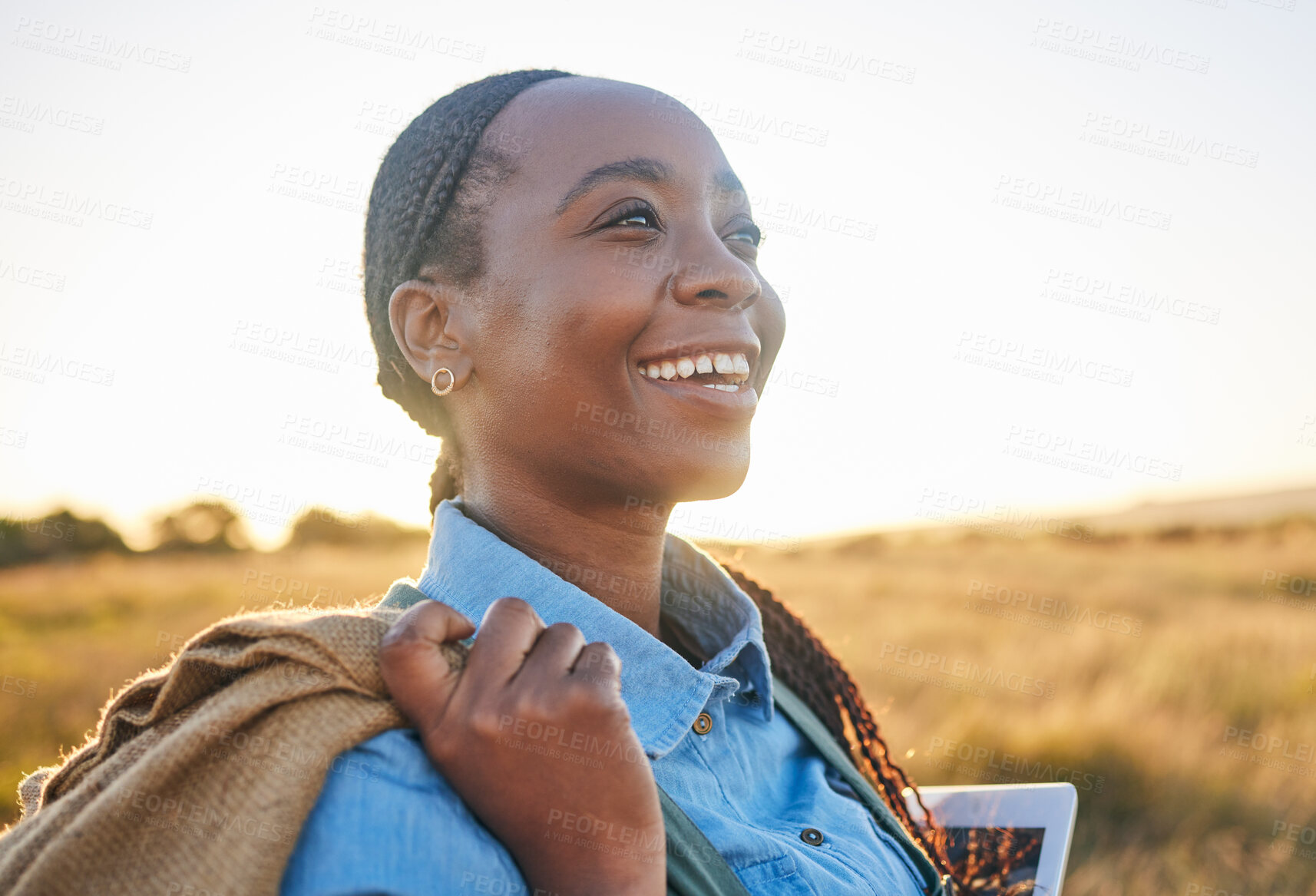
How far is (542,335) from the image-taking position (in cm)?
203

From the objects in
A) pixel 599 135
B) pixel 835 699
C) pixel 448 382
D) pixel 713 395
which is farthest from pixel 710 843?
pixel 599 135

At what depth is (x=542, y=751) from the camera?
1.35m

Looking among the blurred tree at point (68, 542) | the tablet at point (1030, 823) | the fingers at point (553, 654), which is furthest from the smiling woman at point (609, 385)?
the blurred tree at point (68, 542)

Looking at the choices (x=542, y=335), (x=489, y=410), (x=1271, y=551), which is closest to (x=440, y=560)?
(x=489, y=410)

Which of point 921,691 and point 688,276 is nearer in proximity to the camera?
point 688,276

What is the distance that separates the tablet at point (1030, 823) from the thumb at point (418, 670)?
6.19 feet

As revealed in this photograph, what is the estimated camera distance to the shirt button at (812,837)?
1921 millimetres

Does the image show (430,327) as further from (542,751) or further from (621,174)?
(542,751)

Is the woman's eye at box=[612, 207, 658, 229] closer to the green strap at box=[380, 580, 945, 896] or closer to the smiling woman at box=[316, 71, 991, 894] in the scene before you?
the smiling woman at box=[316, 71, 991, 894]

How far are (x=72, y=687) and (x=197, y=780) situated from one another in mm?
6318

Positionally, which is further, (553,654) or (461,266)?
(461,266)

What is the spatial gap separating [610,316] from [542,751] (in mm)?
997

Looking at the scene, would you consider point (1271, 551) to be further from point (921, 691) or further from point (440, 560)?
point (440, 560)

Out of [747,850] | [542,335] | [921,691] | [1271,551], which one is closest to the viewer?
[747,850]
